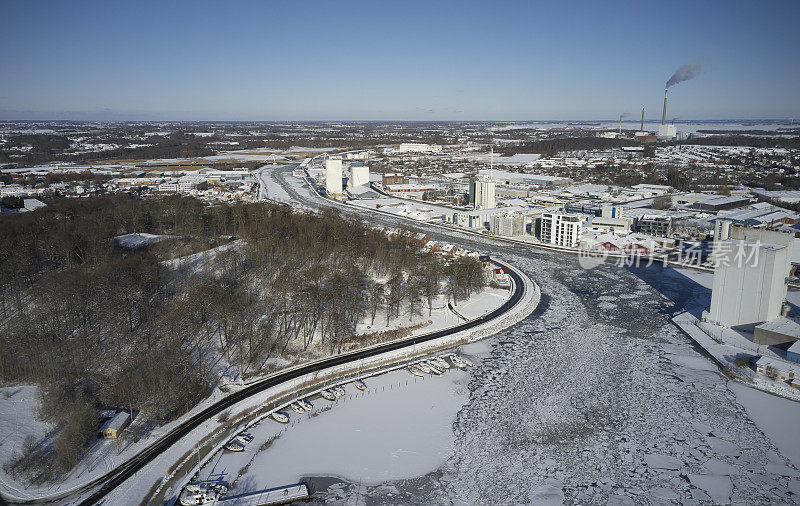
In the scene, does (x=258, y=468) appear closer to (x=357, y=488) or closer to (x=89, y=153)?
(x=357, y=488)

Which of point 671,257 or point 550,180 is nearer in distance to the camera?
point 671,257

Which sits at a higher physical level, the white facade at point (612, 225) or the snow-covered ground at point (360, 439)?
the white facade at point (612, 225)

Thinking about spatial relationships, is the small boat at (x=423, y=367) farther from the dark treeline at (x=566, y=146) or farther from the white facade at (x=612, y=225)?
the dark treeline at (x=566, y=146)

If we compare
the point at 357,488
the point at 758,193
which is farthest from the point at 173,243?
the point at 758,193

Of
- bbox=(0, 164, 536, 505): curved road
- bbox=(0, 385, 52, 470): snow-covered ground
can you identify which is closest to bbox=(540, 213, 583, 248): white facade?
bbox=(0, 164, 536, 505): curved road

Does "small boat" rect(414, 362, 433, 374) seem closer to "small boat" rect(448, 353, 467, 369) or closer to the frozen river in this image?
the frozen river

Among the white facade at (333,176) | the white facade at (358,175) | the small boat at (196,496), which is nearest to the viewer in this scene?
the small boat at (196,496)

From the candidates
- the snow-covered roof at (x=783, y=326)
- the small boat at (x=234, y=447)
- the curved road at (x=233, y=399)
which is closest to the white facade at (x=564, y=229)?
the curved road at (x=233, y=399)
